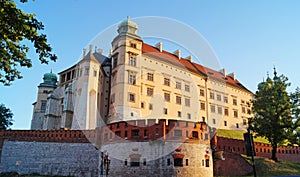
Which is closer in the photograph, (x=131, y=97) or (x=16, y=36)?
(x=16, y=36)

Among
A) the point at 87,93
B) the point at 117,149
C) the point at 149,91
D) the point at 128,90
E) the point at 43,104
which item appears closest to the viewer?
the point at 117,149

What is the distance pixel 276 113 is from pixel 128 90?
21.4 meters

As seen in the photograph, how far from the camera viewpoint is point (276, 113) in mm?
34562

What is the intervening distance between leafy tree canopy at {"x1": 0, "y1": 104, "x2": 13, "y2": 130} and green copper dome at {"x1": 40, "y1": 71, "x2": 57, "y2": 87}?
A: 27.5 ft

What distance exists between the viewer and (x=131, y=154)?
28.1 meters

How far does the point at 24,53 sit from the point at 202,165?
21034mm

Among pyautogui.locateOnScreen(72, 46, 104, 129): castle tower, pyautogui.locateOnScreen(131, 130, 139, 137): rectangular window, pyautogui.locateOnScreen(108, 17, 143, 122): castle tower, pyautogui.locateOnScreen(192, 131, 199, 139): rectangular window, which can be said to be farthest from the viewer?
pyautogui.locateOnScreen(108, 17, 143, 122): castle tower

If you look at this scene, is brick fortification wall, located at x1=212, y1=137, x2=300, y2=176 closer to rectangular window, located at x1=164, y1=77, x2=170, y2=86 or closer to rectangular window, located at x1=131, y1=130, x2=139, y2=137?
rectangular window, located at x1=131, y1=130, x2=139, y2=137

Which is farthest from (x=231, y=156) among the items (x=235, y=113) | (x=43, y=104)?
(x=43, y=104)

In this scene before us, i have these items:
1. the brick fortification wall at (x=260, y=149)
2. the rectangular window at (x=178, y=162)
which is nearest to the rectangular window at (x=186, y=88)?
the brick fortification wall at (x=260, y=149)

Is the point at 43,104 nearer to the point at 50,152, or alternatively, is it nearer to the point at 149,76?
the point at 50,152

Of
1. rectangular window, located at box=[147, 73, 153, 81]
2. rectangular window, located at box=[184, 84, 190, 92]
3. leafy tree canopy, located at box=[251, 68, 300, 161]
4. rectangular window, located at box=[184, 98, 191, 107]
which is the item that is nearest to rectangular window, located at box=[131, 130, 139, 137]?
leafy tree canopy, located at box=[251, 68, 300, 161]

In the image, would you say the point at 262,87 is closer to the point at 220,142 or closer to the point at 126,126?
the point at 220,142

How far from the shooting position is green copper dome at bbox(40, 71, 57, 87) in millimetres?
56156
